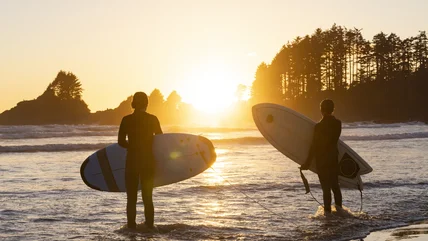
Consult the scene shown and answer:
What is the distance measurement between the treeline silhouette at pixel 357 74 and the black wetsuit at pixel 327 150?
63.3 m

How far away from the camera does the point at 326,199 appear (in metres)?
8.60

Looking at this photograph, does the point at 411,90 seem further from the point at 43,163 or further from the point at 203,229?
the point at 203,229

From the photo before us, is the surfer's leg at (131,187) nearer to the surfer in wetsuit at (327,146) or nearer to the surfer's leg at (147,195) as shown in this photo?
the surfer's leg at (147,195)

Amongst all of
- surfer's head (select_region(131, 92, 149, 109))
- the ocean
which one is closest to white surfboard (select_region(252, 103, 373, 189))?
the ocean

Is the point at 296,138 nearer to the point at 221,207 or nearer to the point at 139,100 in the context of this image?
the point at 221,207

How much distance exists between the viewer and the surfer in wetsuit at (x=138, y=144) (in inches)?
289

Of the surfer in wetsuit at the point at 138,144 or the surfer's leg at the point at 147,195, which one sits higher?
the surfer in wetsuit at the point at 138,144

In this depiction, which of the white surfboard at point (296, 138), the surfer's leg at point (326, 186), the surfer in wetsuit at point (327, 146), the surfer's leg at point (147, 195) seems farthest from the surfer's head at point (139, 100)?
the white surfboard at point (296, 138)

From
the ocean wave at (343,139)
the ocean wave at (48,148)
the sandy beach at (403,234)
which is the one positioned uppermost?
the ocean wave at (343,139)

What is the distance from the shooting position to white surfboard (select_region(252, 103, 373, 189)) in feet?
31.4

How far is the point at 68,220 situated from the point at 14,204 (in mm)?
1817

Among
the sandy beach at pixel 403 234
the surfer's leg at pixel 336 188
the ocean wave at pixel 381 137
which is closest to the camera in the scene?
the sandy beach at pixel 403 234

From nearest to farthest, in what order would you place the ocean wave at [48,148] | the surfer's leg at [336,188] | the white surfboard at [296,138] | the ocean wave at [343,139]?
the surfer's leg at [336,188] < the white surfboard at [296,138] < the ocean wave at [48,148] < the ocean wave at [343,139]

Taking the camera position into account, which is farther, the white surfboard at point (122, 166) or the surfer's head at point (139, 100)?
the white surfboard at point (122, 166)
